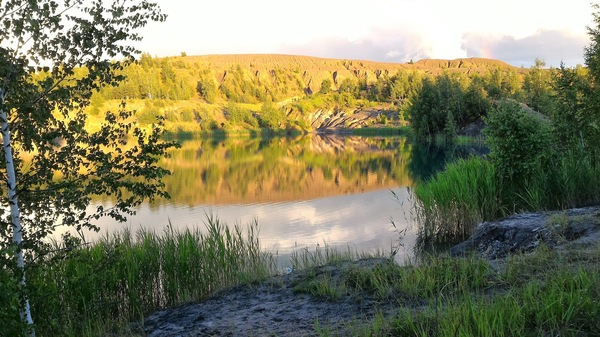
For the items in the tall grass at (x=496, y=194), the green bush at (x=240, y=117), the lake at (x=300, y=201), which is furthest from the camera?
the green bush at (x=240, y=117)

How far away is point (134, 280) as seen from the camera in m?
8.33

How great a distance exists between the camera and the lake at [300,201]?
17469 mm

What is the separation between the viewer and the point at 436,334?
454 centimetres

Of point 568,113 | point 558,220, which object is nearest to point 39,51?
point 558,220

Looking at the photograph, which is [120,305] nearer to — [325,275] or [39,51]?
[325,275]

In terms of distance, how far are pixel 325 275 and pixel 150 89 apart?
552 feet

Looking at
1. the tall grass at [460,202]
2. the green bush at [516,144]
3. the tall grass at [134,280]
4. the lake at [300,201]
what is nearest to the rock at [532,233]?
the tall grass at [460,202]

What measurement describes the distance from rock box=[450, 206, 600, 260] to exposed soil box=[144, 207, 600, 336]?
1cm

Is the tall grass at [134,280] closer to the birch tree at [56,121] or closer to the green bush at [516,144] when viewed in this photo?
the birch tree at [56,121]

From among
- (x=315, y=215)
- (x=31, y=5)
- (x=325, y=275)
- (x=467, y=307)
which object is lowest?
(x=315, y=215)

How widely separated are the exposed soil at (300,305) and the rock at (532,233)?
0.05ft

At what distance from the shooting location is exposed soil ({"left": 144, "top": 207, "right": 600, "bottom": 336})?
6.11m

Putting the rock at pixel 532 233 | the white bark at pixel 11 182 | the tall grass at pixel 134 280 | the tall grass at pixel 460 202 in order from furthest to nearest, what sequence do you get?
the tall grass at pixel 460 202, the rock at pixel 532 233, the tall grass at pixel 134 280, the white bark at pixel 11 182

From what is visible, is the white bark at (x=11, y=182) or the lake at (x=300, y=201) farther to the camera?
the lake at (x=300, y=201)
